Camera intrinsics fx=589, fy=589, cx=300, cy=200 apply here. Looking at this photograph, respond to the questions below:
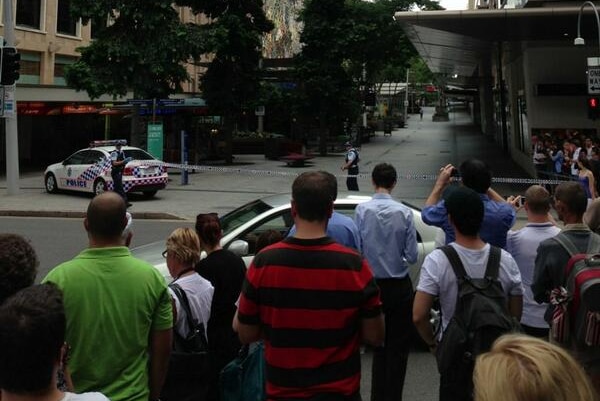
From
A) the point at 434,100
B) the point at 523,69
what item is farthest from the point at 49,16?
the point at 434,100

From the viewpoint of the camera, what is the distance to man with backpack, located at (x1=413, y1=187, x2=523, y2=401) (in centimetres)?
311

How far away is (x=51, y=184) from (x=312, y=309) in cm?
2043

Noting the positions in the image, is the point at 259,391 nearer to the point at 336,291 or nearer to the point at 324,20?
the point at 336,291

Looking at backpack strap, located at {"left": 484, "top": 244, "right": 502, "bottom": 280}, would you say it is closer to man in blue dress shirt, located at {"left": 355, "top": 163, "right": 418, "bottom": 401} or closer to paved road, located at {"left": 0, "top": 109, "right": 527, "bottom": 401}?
man in blue dress shirt, located at {"left": 355, "top": 163, "right": 418, "bottom": 401}

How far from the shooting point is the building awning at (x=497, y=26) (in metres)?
18.3

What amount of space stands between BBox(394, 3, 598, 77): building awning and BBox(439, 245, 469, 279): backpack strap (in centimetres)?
1635

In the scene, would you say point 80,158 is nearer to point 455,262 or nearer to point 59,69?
point 59,69

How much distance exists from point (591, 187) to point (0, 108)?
17684 mm

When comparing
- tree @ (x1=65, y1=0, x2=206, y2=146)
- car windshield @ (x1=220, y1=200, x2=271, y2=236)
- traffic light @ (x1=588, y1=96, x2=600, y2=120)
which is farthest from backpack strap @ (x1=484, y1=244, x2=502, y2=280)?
tree @ (x1=65, y1=0, x2=206, y2=146)

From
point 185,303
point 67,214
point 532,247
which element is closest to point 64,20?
point 67,214

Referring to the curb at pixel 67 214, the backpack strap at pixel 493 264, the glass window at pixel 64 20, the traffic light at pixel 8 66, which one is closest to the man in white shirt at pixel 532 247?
the backpack strap at pixel 493 264

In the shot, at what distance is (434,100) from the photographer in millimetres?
130625

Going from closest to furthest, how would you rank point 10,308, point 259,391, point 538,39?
point 10,308 < point 259,391 < point 538,39

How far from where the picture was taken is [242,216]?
23.2 feet
